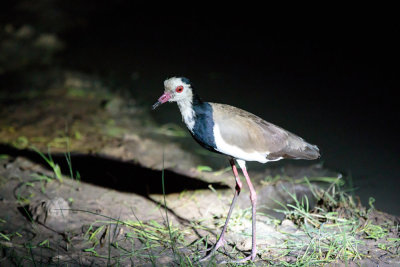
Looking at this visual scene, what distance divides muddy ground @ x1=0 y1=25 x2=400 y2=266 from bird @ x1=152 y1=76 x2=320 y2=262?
0.34 metres

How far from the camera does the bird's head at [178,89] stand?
333 centimetres

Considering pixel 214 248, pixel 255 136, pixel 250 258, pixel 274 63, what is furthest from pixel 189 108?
pixel 274 63

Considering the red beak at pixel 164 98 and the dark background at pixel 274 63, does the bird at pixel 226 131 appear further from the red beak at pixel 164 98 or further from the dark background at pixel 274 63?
the dark background at pixel 274 63

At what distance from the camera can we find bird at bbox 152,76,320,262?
3.27 m

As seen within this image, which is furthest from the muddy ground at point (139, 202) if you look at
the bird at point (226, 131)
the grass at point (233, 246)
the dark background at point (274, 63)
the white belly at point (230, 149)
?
the dark background at point (274, 63)

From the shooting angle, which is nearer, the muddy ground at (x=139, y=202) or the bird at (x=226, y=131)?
the muddy ground at (x=139, y=202)

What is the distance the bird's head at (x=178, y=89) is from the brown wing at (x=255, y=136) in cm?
23

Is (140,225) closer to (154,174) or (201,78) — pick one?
(154,174)

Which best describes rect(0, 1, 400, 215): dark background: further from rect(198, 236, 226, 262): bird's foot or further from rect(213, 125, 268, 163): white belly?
rect(198, 236, 226, 262): bird's foot

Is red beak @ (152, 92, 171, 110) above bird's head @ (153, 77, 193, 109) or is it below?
below

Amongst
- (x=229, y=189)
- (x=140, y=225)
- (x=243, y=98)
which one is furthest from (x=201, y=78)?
(x=140, y=225)

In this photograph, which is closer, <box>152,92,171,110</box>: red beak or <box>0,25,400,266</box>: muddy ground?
<box>0,25,400,266</box>: muddy ground

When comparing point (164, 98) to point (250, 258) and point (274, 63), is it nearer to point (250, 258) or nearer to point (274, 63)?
point (250, 258)

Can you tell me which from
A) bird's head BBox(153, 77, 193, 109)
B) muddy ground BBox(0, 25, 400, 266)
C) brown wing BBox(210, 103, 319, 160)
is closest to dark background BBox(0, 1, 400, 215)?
muddy ground BBox(0, 25, 400, 266)
